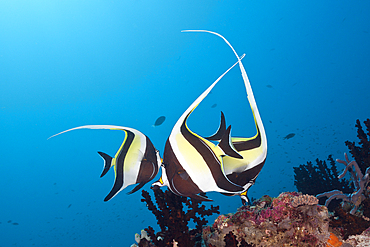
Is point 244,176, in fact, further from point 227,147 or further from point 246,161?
point 227,147

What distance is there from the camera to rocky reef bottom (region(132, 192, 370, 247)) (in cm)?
170

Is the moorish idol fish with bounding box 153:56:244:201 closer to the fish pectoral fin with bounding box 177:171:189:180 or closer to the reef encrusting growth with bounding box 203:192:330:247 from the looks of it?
the fish pectoral fin with bounding box 177:171:189:180

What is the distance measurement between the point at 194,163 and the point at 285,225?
1293mm

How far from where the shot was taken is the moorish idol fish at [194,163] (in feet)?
3.20

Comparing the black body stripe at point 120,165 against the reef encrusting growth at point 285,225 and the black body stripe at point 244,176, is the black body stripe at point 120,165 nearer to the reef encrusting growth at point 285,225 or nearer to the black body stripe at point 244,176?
the black body stripe at point 244,176

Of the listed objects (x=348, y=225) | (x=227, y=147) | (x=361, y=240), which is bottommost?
(x=361, y=240)

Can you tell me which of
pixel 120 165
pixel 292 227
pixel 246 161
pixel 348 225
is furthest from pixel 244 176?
pixel 348 225

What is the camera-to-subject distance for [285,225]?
1.70 m

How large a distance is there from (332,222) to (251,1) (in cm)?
3291

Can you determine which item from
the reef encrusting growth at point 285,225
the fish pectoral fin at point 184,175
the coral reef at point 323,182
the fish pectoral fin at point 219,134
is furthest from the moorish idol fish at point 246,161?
the coral reef at point 323,182

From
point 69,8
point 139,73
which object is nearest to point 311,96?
point 139,73

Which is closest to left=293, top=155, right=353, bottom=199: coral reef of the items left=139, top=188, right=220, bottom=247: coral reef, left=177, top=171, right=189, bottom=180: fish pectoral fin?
left=139, top=188, right=220, bottom=247: coral reef

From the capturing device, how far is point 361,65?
126ft

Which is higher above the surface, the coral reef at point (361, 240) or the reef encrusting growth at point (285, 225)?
the reef encrusting growth at point (285, 225)
